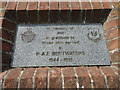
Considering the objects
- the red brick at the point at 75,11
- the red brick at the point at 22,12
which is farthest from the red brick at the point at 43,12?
the red brick at the point at 75,11

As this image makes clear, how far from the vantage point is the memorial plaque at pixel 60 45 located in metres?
1.28

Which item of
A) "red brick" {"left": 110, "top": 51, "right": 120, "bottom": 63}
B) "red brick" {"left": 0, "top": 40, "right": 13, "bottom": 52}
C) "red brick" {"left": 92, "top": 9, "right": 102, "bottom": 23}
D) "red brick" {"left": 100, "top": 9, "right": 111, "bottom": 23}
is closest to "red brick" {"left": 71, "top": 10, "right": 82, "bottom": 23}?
"red brick" {"left": 92, "top": 9, "right": 102, "bottom": 23}

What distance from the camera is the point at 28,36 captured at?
1.40m

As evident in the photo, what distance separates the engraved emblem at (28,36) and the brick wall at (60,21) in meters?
0.12

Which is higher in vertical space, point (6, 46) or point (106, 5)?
point (106, 5)

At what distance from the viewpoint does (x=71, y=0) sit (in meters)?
1.54

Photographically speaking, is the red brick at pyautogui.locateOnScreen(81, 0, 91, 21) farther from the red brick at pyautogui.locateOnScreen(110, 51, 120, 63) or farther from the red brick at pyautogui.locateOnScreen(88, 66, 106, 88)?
the red brick at pyautogui.locateOnScreen(88, 66, 106, 88)

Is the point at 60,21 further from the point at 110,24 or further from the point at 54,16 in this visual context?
the point at 110,24

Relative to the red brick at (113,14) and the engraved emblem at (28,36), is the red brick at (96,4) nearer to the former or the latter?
the red brick at (113,14)

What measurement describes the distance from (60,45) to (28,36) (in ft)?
1.26

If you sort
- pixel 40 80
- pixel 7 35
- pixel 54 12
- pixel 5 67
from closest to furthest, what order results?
pixel 40 80 < pixel 5 67 < pixel 7 35 < pixel 54 12

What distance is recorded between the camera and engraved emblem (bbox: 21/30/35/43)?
1.38 metres

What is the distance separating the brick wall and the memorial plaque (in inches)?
2.7

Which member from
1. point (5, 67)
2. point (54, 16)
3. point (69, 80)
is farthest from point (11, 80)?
point (54, 16)
